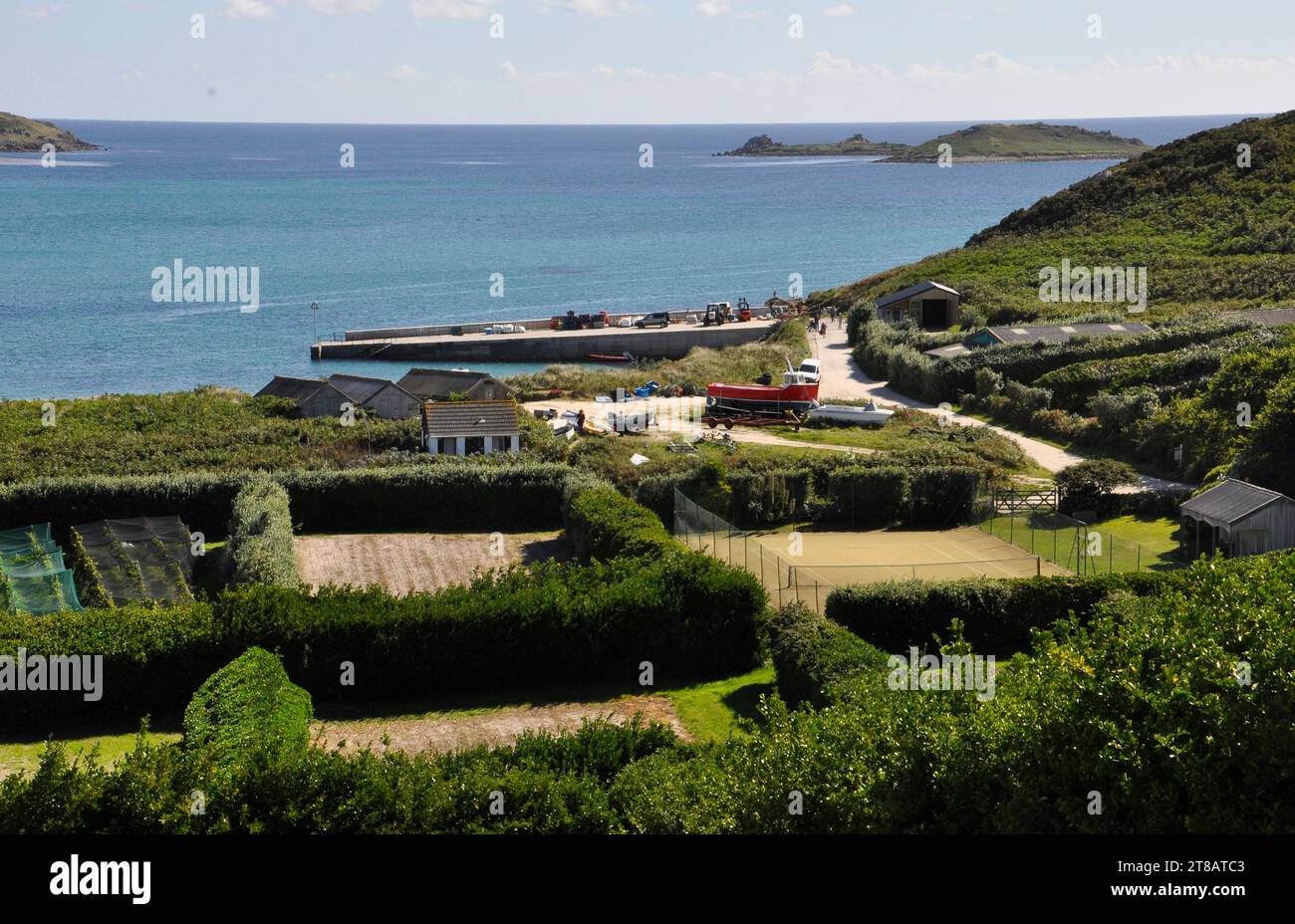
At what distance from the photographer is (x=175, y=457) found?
40.4m

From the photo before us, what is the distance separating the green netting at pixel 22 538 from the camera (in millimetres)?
32906

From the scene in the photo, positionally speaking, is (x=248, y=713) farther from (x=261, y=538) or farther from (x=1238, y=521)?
(x=1238, y=521)

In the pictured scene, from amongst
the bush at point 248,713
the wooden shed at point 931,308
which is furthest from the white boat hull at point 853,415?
the bush at point 248,713

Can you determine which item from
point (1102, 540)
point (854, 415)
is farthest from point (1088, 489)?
point (854, 415)

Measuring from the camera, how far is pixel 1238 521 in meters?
31.4

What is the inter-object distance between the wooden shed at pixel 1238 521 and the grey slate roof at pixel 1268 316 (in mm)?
24159

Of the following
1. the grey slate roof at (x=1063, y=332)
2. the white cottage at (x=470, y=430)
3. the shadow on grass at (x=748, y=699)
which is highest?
the grey slate roof at (x=1063, y=332)

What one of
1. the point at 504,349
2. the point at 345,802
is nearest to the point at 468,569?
the point at 345,802

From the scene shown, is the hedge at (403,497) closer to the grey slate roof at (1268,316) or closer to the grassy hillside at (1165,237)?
the grey slate roof at (1268,316)

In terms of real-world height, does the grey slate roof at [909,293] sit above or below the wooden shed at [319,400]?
above

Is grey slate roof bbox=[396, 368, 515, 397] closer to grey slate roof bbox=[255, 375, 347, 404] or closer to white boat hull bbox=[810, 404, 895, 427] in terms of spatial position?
grey slate roof bbox=[255, 375, 347, 404]

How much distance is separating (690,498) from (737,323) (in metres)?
49.2

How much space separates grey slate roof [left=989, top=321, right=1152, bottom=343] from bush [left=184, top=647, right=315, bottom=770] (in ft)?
136

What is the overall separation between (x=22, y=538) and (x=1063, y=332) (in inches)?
1644
